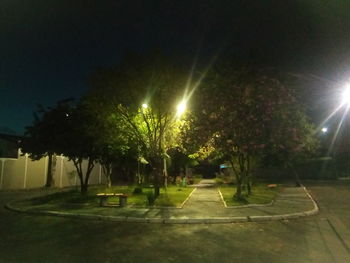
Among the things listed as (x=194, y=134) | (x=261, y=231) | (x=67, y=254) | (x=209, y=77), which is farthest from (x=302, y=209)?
(x=67, y=254)

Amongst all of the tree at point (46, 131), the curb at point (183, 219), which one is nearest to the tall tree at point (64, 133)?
the tree at point (46, 131)

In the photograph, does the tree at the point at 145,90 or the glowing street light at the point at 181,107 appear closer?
the tree at the point at 145,90

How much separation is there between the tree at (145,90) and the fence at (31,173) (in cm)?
1135

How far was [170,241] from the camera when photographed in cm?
861

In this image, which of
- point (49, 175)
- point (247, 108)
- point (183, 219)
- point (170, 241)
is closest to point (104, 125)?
point (247, 108)

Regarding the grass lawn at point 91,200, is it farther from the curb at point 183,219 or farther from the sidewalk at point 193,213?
the curb at point 183,219

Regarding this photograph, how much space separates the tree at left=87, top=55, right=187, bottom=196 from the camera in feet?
55.8

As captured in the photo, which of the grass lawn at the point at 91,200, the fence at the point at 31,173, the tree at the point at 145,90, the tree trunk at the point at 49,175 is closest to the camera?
the grass lawn at the point at 91,200

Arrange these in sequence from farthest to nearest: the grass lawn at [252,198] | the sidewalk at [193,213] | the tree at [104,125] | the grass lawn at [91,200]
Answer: the tree at [104,125], the grass lawn at [252,198], the grass lawn at [91,200], the sidewalk at [193,213]

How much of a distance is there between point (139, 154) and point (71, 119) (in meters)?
7.91

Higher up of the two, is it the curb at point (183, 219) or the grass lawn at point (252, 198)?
the grass lawn at point (252, 198)

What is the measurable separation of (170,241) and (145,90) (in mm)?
10190

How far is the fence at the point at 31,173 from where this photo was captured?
2530 cm

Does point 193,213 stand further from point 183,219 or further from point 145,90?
point 145,90
